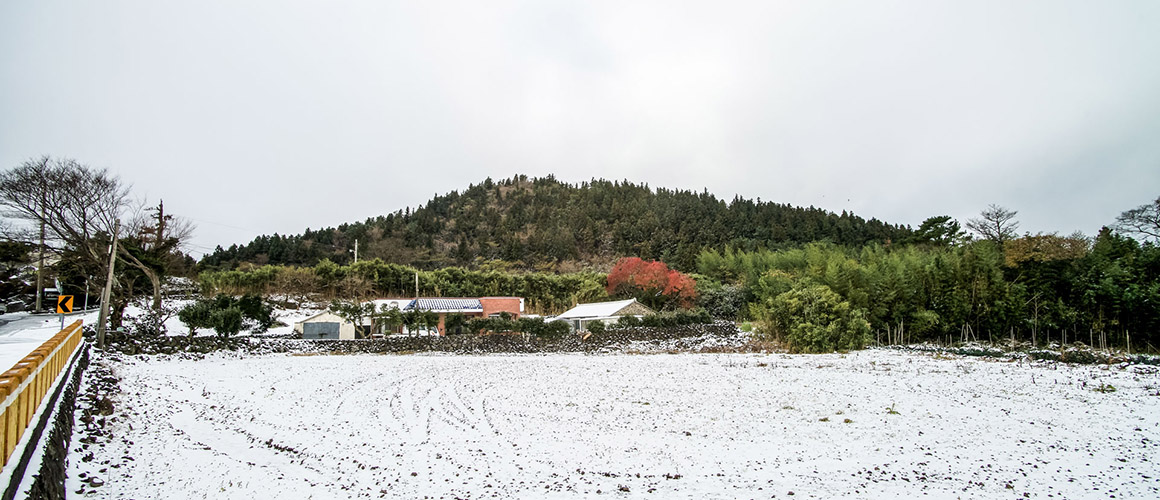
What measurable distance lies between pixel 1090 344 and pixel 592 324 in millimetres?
16845

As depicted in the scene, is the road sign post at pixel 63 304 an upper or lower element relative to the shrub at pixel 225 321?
upper

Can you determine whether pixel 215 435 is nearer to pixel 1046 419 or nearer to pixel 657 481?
→ pixel 657 481

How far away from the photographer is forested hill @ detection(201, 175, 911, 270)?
5363 cm

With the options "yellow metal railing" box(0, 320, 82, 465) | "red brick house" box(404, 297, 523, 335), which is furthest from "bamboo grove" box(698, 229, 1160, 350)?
"yellow metal railing" box(0, 320, 82, 465)

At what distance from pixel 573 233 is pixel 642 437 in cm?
6768

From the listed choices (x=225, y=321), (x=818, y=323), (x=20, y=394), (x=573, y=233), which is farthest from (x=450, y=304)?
(x=573, y=233)

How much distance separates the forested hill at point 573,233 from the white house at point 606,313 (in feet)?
68.9

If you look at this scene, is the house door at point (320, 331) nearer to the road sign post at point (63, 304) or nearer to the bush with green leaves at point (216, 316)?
the bush with green leaves at point (216, 316)

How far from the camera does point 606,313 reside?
2741cm

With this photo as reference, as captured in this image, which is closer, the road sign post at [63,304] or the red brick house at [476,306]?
the road sign post at [63,304]

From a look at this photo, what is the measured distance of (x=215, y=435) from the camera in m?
6.43

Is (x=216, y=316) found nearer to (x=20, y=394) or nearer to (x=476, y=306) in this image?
(x=476, y=306)

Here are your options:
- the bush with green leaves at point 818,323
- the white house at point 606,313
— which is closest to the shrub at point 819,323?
the bush with green leaves at point 818,323

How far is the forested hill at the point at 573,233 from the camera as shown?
53.6 m
